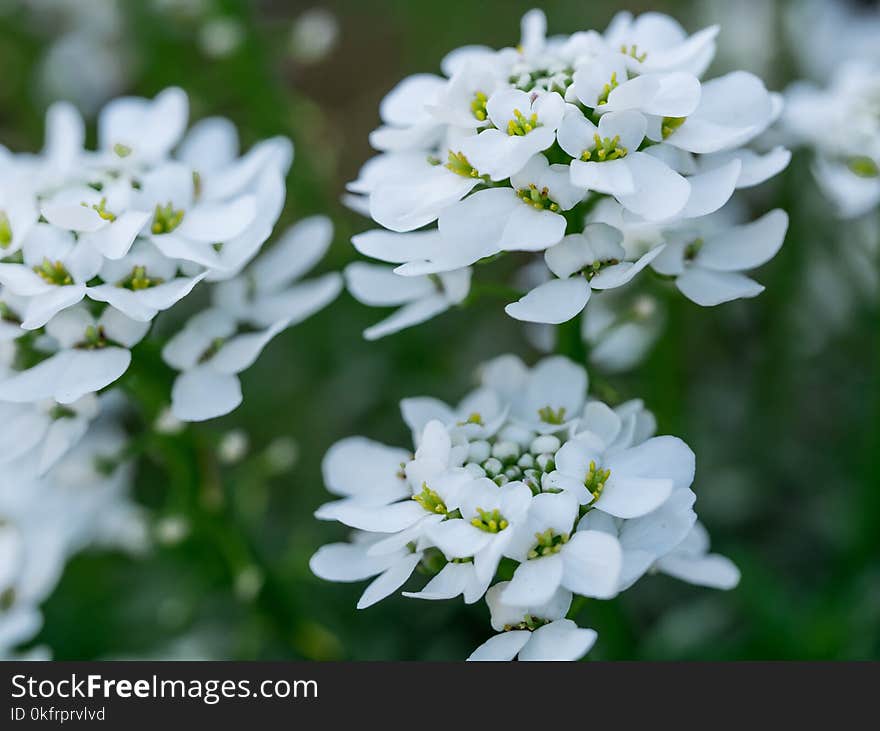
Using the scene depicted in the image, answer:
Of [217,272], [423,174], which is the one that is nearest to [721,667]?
[423,174]

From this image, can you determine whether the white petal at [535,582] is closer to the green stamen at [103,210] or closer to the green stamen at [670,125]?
the green stamen at [670,125]

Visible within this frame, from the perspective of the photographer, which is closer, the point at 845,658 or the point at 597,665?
the point at 597,665

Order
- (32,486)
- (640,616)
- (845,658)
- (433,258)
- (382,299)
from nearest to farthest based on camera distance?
(433,258), (382,299), (845,658), (32,486), (640,616)

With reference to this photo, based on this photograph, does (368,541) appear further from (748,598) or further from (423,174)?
(748,598)

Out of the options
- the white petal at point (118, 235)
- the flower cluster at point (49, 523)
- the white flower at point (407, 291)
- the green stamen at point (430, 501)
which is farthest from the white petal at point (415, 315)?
the flower cluster at point (49, 523)

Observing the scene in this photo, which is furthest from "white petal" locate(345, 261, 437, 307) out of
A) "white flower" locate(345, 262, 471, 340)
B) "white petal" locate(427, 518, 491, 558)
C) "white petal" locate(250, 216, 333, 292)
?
"white petal" locate(427, 518, 491, 558)

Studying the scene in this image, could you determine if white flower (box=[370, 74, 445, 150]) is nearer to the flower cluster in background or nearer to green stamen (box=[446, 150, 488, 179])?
green stamen (box=[446, 150, 488, 179])
